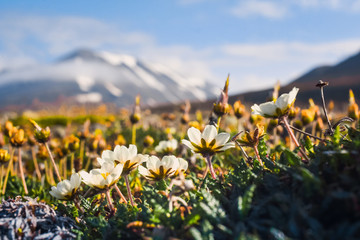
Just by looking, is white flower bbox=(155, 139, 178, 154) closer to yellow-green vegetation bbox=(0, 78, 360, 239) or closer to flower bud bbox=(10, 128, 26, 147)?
yellow-green vegetation bbox=(0, 78, 360, 239)

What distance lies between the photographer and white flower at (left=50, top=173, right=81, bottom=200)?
1.38 meters

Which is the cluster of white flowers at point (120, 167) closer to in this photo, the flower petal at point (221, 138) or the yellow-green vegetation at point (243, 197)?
the yellow-green vegetation at point (243, 197)

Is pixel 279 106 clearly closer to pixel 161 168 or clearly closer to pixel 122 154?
pixel 161 168

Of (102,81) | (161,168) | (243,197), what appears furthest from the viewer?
(102,81)

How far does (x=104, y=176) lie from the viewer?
1.34 m

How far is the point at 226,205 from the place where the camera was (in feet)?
4.09

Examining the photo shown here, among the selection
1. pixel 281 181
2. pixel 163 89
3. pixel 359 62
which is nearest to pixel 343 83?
pixel 359 62

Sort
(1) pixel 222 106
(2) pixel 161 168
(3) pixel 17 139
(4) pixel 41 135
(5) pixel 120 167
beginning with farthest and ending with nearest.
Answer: (3) pixel 17 139 → (4) pixel 41 135 → (1) pixel 222 106 → (2) pixel 161 168 → (5) pixel 120 167

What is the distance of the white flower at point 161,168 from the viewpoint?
4.66 feet

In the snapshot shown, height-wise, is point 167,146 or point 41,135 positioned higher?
point 41,135

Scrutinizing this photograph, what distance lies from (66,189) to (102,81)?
392ft

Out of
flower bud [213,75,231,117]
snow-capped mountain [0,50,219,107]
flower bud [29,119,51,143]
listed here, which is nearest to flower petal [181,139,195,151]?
flower bud [213,75,231,117]

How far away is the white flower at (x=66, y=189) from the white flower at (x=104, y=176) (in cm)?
10

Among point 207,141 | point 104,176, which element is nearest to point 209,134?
point 207,141
